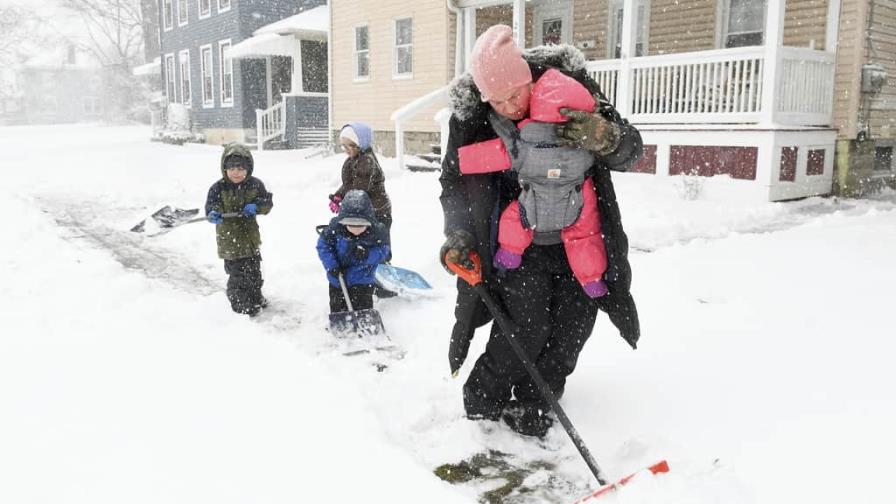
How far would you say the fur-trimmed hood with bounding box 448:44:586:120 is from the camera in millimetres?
2820

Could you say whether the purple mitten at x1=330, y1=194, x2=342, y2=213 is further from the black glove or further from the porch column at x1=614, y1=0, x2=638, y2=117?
the porch column at x1=614, y1=0, x2=638, y2=117

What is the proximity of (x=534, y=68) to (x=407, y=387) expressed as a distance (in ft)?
6.05

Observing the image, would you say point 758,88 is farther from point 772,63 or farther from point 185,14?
point 185,14

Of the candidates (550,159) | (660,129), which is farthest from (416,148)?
(550,159)

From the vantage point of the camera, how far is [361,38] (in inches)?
733

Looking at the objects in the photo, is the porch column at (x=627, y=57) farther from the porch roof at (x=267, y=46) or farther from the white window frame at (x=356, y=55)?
the porch roof at (x=267, y=46)

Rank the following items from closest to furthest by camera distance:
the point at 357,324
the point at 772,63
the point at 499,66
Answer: the point at 499,66, the point at 357,324, the point at 772,63

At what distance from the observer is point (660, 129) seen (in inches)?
432

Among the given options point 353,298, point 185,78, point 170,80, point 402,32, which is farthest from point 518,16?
point 170,80

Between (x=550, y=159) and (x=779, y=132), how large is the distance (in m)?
8.17

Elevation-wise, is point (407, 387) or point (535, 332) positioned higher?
point (535, 332)

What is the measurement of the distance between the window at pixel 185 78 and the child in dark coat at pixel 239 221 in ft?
79.1

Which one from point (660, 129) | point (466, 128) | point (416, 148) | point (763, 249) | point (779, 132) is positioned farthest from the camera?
point (416, 148)

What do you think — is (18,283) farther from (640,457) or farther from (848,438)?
(848,438)
